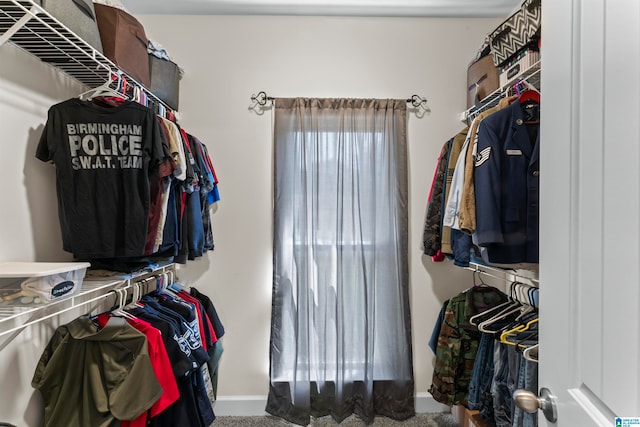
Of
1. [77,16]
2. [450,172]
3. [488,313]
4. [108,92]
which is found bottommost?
[488,313]

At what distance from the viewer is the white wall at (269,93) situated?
242cm

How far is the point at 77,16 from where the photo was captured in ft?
4.46

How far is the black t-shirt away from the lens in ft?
4.76

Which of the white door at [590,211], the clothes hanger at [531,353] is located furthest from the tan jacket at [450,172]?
the white door at [590,211]

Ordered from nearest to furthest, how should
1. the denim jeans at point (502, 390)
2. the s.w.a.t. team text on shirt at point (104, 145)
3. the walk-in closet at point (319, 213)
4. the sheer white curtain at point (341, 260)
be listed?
the walk-in closet at point (319, 213) → the s.w.a.t. team text on shirt at point (104, 145) → the denim jeans at point (502, 390) → the sheer white curtain at point (341, 260)

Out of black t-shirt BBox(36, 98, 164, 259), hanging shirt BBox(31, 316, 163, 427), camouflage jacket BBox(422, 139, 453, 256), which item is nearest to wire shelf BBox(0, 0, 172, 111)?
black t-shirt BBox(36, 98, 164, 259)

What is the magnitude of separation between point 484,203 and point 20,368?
6.52 feet

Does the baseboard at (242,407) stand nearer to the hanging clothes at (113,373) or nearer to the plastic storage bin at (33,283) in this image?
the hanging clothes at (113,373)

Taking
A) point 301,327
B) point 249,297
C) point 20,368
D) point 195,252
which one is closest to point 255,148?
point 195,252

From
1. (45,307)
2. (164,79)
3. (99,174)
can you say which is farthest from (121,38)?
(45,307)

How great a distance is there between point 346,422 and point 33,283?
192 cm

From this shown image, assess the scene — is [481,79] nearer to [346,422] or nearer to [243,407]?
[346,422]

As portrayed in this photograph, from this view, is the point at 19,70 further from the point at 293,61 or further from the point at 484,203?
the point at 484,203

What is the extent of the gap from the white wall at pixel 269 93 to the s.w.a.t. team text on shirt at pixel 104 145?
3.01ft
